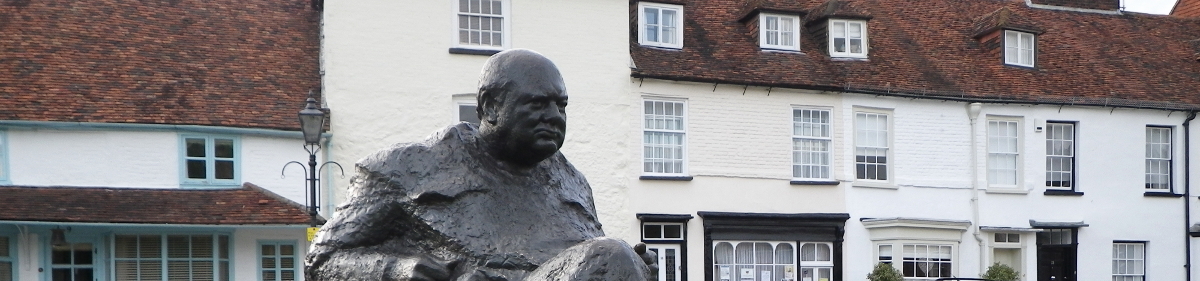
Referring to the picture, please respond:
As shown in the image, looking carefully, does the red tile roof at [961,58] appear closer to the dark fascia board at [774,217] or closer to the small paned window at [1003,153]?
the small paned window at [1003,153]

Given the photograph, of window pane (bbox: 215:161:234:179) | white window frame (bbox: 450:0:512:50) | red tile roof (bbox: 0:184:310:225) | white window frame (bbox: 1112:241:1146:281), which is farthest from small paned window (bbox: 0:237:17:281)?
white window frame (bbox: 1112:241:1146:281)

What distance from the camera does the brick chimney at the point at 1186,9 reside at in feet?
110

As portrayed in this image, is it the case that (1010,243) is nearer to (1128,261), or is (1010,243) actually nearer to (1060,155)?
(1060,155)

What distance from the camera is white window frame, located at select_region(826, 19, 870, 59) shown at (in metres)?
26.8

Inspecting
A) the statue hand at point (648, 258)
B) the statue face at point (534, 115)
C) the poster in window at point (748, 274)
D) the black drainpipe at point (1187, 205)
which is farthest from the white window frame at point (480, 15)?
the statue hand at point (648, 258)

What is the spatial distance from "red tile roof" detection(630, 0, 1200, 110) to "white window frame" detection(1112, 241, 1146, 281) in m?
2.98

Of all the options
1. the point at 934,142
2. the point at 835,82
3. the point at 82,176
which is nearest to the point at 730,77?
the point at 835,82

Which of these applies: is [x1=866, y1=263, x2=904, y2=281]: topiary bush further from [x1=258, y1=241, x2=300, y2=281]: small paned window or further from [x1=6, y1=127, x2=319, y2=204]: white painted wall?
[x1=6, y1=127, x2=319, y2=204]: white painted wall

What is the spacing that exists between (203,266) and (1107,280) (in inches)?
707

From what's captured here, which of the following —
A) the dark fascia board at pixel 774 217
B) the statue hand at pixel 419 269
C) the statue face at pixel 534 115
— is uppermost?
the statue face at pixel 534 115

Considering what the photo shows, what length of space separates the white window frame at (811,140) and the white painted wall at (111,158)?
964 cm

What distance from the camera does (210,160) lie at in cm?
2216

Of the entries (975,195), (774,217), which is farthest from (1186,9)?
(774,217)

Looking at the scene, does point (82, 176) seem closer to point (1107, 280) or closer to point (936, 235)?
point (936, 235)
